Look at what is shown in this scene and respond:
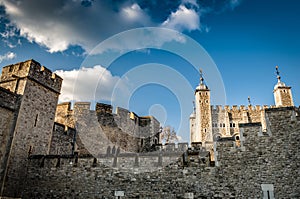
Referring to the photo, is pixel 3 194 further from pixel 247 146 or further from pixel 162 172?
pixel 247 146

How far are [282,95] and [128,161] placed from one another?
38569mm

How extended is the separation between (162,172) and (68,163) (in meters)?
4.78

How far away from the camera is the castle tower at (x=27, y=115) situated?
10.8 metres

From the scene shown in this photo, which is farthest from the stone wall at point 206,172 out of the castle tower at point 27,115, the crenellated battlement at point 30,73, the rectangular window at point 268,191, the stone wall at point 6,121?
the crenellated battlement at point 30,73

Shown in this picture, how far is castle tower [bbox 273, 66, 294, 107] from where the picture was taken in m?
39.2

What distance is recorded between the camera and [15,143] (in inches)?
430

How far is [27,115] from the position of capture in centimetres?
1179

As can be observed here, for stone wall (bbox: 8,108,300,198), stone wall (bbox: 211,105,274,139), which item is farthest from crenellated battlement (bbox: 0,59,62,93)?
stone wall (bbox: 211,105,274,139)

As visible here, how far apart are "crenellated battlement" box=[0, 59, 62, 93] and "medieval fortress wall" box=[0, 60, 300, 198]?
6 cm

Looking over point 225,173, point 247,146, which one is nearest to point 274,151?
point 247,146

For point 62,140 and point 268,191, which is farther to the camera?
point 62,140

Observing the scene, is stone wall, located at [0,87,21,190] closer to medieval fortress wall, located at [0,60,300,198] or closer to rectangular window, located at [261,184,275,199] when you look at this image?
medieval fortress wall, located at [0,60,300,198]

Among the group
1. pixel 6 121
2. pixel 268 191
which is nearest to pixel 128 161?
pixel 268 191

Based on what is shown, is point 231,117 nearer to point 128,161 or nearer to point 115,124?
point 115,124
